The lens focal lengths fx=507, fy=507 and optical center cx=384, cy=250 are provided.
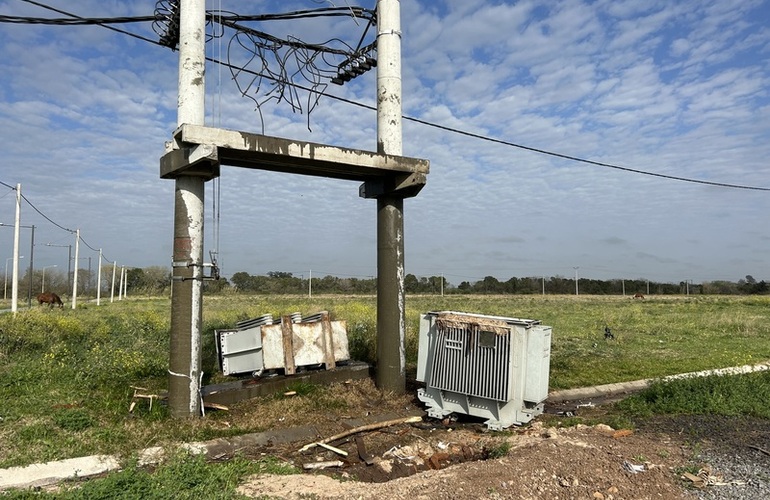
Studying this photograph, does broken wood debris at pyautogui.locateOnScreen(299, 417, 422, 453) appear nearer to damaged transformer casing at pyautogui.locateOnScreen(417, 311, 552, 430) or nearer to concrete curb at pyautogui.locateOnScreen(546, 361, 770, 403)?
damaged transformer casing at pyautogui.locateOnScreen(417, 311, 552, 430)

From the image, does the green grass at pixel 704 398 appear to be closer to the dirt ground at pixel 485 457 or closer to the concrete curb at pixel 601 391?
the dirt ground at pixel 485 457

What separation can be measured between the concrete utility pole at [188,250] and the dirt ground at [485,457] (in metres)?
0.78

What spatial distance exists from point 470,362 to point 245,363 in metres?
3.33

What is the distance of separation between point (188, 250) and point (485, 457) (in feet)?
13.6

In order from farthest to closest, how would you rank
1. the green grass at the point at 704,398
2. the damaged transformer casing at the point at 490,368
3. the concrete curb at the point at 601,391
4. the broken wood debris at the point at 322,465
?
the concrete curb at the point at 601,391 → the green grass at the point at 704,398 → the damaged transformer casing at the point at 490,368 → the broken wood debris at the point at 322,465

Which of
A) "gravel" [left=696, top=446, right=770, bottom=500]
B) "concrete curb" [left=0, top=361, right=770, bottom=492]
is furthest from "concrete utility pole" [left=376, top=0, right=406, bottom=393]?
"gravel" [left=696, top=446, right=770, bottom=500]

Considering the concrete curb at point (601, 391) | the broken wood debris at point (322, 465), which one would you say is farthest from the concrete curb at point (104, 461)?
the concrete curb at point (601, 391)

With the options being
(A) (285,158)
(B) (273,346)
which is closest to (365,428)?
(B) (273,346)

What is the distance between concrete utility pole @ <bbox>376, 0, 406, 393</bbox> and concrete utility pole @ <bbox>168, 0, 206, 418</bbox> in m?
2.64

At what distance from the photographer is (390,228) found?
7703 mm

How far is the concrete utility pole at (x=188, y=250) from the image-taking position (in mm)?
6086

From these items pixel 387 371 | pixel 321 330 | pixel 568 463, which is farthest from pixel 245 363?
pixel 568 463

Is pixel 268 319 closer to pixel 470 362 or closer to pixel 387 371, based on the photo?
pixel 387 371

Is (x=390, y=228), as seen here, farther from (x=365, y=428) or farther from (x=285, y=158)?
(x=365, y=428)
